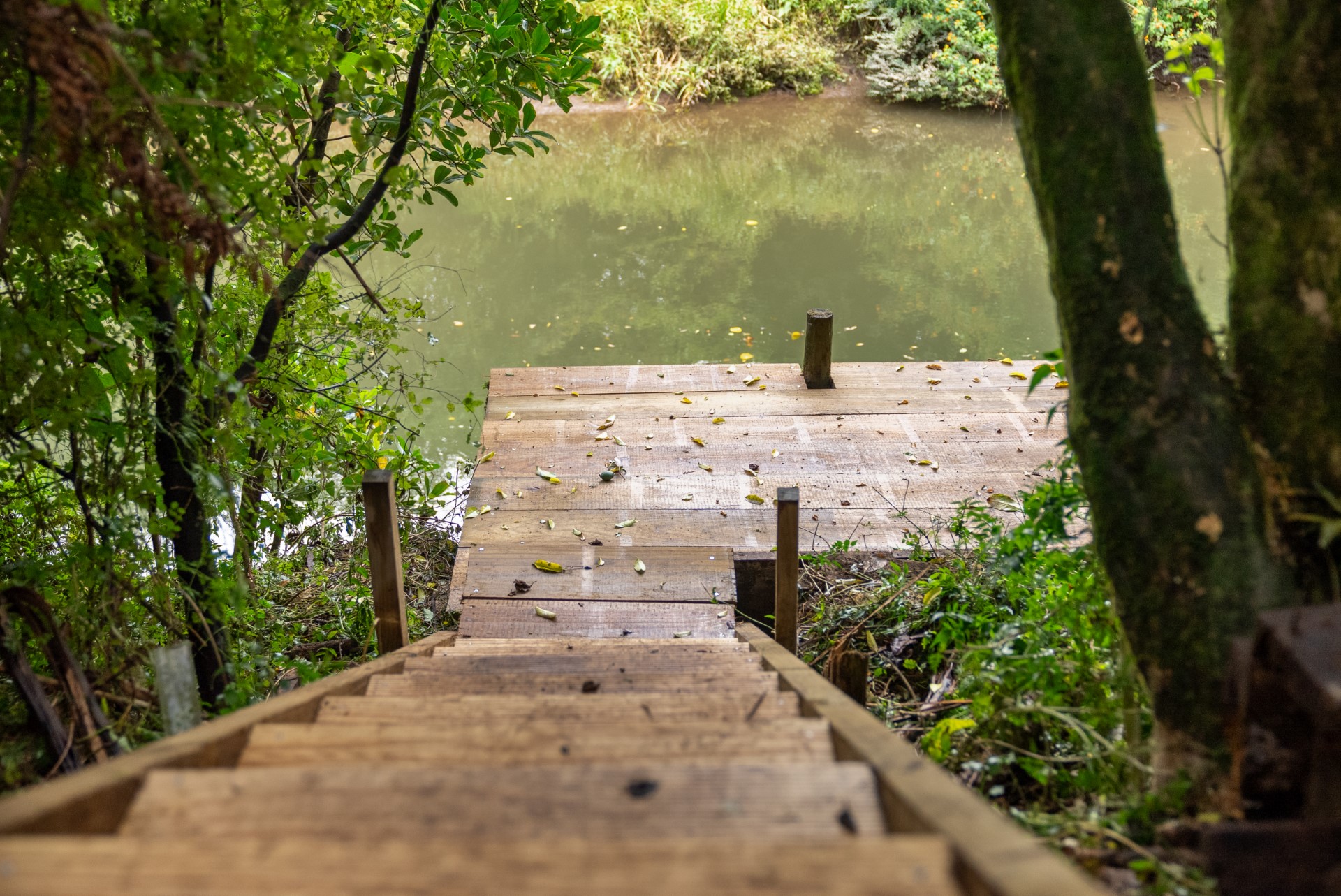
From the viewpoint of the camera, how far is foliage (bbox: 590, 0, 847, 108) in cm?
1570

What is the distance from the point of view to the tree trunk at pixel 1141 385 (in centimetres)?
181

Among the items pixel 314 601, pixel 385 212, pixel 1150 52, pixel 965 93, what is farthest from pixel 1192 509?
pixel 1150 52

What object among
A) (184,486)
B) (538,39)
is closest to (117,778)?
(184,486)

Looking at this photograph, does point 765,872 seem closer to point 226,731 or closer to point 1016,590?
point 226,731

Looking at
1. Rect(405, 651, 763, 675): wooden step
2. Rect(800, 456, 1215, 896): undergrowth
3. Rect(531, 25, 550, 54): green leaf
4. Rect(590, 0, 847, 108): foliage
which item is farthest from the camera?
Rect(590, 0, 847, 108): foliage

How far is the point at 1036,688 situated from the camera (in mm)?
2396

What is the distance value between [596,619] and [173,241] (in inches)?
90.7

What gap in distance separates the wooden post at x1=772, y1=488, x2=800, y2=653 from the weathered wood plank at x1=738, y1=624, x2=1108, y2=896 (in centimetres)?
161

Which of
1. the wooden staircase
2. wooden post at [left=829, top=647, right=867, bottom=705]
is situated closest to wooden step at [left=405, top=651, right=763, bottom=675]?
wooden post at [left=829, top=647, right=867, bottom=705]

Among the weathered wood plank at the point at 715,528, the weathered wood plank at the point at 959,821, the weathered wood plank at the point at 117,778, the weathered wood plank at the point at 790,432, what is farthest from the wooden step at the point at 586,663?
the weathered wood plank at the point at 790,432

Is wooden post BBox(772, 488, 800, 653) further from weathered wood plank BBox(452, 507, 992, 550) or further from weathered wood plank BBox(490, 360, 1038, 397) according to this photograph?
weathered wood plank BBox(490, 360, 1038, 397)

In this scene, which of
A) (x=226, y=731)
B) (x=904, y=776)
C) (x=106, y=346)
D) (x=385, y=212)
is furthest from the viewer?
(x=385, y=212)

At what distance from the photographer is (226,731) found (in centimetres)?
170

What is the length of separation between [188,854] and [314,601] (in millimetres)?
3501
